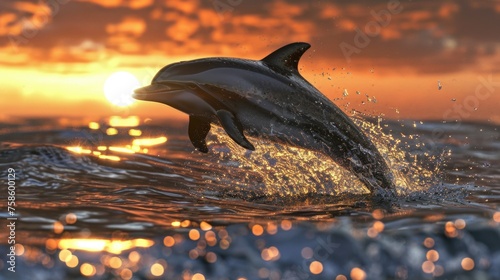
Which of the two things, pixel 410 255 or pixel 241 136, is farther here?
pixel 241 136

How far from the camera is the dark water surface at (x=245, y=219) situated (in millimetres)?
7184

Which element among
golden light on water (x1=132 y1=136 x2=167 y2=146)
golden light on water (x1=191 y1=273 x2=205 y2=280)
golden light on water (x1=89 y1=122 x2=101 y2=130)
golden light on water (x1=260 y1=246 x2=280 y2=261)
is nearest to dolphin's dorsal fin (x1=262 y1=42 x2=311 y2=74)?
golden light on water (x1=260 y1=246 x2=280 y2=261)

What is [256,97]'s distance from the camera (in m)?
9.38

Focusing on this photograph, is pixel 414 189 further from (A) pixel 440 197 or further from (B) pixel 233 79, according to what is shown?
(B) pixel 233 79

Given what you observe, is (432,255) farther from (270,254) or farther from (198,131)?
(198,131)

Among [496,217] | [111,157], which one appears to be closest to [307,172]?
[496,217]

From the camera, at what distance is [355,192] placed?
33.7 feet

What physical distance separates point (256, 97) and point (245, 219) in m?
1.90

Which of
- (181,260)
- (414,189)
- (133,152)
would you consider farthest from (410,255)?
(133,152)

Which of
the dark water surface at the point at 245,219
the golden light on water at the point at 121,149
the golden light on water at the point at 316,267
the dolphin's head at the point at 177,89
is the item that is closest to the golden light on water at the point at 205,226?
the dark water surface at the point at 245,219

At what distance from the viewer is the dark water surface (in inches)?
283

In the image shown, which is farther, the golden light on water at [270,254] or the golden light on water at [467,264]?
the golden light on water at [467,264]

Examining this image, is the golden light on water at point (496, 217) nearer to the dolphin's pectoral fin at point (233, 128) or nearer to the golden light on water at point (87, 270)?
the dolphin's pectoral fin at point (233, 128)

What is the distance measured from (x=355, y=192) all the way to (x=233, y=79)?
8.13 ft
